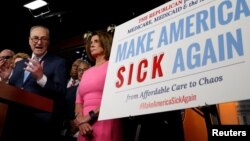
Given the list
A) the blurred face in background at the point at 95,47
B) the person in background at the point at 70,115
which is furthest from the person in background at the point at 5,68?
the blurred face in background at the point at 95,47

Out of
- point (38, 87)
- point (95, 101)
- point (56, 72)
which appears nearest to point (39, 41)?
point (56, 72)

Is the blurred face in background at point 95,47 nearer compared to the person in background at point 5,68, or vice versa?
the blurred face in background at point 95,47

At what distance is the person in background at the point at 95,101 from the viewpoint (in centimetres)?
177

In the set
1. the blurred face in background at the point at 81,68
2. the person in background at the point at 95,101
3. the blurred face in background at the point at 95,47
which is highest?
the blurred face in background at the point at 81,68

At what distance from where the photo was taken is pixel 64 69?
6.87 ft

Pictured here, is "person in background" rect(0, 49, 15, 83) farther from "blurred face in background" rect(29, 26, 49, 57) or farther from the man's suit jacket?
"blurred face in background" rect(29, 26, 49, 57)

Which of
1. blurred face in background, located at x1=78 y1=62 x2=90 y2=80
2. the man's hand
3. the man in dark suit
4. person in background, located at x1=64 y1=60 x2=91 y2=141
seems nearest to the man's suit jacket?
the man in dark suit

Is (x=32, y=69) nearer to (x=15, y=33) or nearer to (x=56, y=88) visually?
(x=56, y=88)

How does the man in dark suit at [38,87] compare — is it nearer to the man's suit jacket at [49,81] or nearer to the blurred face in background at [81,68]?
the man's suit jacket at [49,81]

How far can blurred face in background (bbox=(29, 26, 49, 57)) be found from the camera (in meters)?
2.13

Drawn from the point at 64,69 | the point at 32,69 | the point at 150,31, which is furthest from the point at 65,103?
the point at 150,31

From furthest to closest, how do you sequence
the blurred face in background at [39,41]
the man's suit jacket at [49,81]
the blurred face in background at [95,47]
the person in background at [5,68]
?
the person in background at [5,68], the blurred face in background at [39,41], the blurred face in background at [95,47], the man's suit jacket at [49,81]

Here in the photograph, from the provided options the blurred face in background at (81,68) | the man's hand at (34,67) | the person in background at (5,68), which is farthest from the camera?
the blurred face in background at (81,68)

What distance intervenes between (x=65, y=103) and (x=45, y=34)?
704 millimetres
